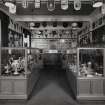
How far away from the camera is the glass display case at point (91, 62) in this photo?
15.5 ft

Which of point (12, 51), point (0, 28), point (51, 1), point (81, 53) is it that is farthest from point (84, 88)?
point (0, 28)

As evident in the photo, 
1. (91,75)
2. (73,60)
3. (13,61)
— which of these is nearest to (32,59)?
(13,61)

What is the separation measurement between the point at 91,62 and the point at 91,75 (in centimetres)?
52

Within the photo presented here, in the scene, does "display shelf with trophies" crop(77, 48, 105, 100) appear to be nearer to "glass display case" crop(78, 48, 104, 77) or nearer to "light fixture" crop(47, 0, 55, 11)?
"glass display case" crop(78, 48, 104, 77)

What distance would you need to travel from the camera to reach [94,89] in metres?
4.61

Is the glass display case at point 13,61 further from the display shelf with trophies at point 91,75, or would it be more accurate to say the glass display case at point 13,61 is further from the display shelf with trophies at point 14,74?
the display shelf with trophies at point 91,75

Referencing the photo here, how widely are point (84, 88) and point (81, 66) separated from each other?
69 centimetres

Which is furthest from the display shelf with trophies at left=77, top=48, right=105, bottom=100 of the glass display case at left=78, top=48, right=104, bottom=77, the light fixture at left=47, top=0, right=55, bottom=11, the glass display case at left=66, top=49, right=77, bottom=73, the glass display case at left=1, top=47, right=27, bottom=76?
the glass display case at left=1, top=47, right=27, bottom=76

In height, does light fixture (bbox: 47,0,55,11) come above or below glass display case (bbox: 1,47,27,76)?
above

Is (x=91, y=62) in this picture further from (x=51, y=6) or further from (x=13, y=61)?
(x=13, y=61)

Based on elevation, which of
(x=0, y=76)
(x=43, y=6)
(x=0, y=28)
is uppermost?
(x=43, y=6)

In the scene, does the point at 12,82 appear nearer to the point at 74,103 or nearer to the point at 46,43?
the point at 74,103

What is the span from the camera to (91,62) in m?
5.07

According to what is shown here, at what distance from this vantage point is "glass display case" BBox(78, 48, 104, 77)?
4727mm
